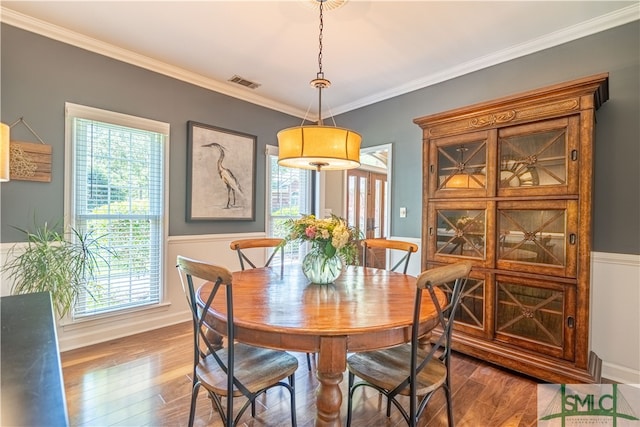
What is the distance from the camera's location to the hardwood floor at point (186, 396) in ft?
5.89

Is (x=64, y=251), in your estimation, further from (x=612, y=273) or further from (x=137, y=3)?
(x=612, y=273)

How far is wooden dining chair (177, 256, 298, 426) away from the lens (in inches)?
50.9

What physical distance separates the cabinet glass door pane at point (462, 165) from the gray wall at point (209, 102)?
690mm

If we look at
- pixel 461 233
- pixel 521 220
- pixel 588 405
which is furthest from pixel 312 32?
pixel 588 405

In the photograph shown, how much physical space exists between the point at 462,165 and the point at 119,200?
313 centimetres

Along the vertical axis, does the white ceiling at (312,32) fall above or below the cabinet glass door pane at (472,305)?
above

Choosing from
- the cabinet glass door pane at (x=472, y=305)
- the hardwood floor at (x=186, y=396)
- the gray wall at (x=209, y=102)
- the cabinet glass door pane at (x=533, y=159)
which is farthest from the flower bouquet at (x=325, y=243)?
the gray wall at (x=209, y=102)

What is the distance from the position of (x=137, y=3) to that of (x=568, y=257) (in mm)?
3498

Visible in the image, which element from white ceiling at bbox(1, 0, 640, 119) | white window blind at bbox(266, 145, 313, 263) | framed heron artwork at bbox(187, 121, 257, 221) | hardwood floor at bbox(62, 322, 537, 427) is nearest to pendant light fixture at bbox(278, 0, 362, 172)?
white ceiling at bbox(1, 0, 640, 119)

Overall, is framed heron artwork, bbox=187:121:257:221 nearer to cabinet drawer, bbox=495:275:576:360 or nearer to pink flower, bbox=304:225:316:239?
pink flower, bbox=304:225:316:239

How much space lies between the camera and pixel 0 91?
2.30 m

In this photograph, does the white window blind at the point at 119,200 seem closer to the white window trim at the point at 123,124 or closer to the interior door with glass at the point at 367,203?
the white window trim at the point at 123,124

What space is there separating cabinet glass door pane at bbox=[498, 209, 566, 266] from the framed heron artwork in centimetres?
276

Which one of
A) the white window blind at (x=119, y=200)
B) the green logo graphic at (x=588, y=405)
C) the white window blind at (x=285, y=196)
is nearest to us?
the green logo graphic at (x=588, y=405)
